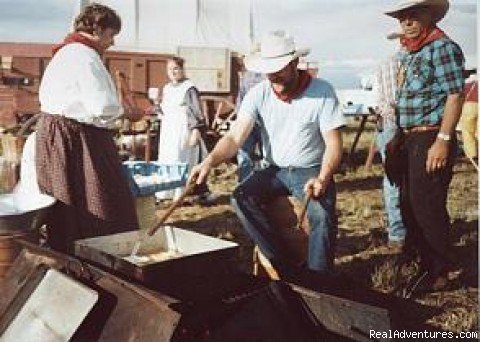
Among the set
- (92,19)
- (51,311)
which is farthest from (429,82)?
(51,311)

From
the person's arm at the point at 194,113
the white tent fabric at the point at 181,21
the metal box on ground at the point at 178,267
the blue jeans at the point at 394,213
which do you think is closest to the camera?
the metal box on ground at the point at 178,267

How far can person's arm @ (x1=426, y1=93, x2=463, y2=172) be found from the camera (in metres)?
2.74

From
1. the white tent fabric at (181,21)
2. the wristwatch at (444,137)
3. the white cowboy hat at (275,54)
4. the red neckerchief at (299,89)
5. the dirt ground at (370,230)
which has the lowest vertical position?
the dirt ground at (370,230)

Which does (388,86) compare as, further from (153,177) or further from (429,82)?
(153,177)

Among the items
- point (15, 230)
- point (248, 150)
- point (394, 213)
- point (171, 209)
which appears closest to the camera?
point (171, 209)

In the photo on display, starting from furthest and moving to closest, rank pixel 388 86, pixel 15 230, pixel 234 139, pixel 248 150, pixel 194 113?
1. pixel 194 113
2. pixel 248 150
3. pixel 388 86
4. pixel 234 139
5. pixel 15 230

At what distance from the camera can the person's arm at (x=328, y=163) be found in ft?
8.50

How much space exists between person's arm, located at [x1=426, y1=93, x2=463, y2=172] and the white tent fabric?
121 cm

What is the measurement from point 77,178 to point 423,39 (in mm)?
1759

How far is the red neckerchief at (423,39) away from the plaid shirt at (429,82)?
0.7 inches

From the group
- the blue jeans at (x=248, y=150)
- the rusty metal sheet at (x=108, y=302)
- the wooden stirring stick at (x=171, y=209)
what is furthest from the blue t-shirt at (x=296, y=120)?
the rusty metal sheet at (x=108, y=302)

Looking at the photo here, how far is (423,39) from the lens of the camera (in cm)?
282

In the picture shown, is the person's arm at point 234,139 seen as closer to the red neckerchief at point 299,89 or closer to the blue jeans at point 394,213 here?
the red neckerchief at point 299,89

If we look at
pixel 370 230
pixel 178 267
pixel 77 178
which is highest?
pixel 77 178
